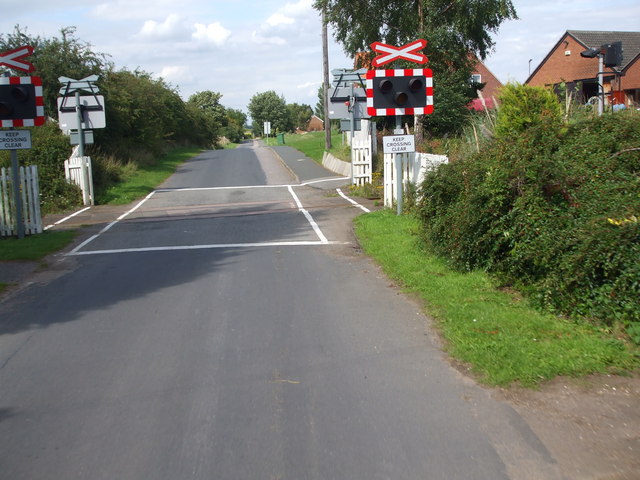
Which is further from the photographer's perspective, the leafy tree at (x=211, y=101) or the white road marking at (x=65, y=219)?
the leafy tree at (x=211, y=101)

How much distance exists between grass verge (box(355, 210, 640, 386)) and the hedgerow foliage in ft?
0.92

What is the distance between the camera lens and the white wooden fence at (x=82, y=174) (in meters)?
21.1

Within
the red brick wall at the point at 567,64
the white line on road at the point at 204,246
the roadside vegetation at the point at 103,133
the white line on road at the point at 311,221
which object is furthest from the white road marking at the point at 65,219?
the red brick wall at the point at 567,64

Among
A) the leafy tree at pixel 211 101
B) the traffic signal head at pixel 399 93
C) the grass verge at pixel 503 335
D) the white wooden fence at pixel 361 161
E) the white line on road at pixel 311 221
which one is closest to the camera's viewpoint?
the grass verge at pixel 503 335

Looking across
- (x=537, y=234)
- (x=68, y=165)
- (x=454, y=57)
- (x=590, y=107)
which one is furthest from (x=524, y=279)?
(x=454, y=57)

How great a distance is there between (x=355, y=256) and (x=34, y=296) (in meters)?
4.91

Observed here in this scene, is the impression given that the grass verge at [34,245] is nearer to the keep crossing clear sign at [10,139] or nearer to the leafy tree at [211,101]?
the keep crossing clear sign at [10,139]

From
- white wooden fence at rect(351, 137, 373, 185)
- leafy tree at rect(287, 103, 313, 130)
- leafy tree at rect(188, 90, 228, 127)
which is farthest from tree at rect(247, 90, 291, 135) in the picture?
white wooden fence at rect(351, 137, 373, 185)

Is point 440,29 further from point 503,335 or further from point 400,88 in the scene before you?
point 503,335

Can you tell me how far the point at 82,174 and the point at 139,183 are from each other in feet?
19.0

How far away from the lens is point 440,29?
26984 mm

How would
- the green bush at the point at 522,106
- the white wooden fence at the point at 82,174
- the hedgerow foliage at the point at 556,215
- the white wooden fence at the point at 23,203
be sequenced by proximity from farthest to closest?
1. the white wooden fence at the point at 82,174
2. the white wooden fence at the point at 23,203
3. the green bush at the point at 522,106
4. the hedgerow foliage at the point at 556,215

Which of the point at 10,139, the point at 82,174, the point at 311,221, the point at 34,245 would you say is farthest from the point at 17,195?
the point at 82,174

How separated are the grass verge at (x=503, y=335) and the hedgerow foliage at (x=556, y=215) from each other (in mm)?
282
